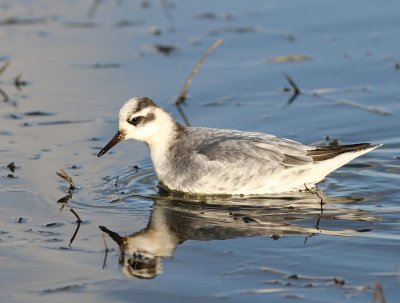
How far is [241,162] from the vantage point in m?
10.6

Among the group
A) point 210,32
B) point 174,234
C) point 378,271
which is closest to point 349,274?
point 378,271

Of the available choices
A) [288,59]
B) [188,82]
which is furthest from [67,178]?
[288,59]

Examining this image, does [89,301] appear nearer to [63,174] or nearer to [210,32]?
[63,174]

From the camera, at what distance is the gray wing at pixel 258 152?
10.6 meters

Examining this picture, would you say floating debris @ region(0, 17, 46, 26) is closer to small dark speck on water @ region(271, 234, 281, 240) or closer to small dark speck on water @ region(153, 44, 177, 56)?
small dark speck on water @ region(153, 44, 177, 56)

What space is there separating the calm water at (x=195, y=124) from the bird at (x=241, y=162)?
204 mm

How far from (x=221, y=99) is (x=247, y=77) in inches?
31.7

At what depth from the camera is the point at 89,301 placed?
25.0 ft

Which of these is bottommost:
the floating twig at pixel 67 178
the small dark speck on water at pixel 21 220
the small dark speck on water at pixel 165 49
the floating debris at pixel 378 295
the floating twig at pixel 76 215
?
the floating debris at pixel 378 295

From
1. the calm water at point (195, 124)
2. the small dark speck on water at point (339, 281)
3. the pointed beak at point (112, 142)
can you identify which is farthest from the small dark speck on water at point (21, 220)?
the small dark speck on water at point (339, 281)

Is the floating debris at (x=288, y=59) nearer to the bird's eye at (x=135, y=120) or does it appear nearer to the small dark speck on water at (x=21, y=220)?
the bird's eye at (x=135, y=120)

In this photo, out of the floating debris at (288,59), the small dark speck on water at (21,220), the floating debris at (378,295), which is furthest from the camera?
the floating debris at (288,59)

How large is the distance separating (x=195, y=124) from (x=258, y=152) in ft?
7.42

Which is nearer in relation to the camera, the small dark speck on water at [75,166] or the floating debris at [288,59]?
the small dark speck on water at [75,166]
